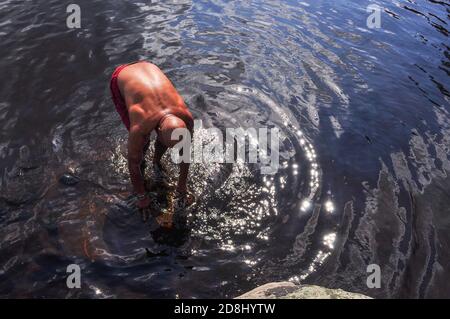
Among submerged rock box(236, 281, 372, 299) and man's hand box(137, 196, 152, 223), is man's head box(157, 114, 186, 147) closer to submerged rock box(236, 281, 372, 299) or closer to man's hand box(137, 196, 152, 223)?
man's hand box(137, 196, 152, 223)

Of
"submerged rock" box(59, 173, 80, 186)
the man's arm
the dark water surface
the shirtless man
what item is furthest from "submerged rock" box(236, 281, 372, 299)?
"submerged rock" box(59, 173, 80, 186)

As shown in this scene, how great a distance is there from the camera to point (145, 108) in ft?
15.8

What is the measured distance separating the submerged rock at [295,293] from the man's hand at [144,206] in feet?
6.30

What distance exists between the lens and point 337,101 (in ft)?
28.2

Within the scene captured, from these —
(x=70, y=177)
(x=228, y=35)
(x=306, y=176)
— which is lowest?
(x=70, y=177)

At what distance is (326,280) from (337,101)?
495cm

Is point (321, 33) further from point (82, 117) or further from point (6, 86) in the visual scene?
point (6, 86)

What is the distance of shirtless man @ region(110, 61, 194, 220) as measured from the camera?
15.3ft

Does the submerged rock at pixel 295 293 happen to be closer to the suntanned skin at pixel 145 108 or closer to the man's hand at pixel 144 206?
the man's hand at pixel 144 206

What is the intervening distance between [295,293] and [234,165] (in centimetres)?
288

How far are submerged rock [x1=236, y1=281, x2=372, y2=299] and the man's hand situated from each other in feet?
6.30

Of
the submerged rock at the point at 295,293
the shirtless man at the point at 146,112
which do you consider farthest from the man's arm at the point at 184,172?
the submerged rock at the point at 295,293

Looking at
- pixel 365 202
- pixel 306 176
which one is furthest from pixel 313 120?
pixel 365 202

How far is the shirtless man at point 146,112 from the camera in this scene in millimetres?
4655
